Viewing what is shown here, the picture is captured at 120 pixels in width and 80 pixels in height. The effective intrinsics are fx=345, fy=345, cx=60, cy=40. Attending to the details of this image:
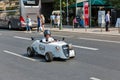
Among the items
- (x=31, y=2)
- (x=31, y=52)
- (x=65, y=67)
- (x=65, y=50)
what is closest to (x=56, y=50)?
(x=65, y=50)

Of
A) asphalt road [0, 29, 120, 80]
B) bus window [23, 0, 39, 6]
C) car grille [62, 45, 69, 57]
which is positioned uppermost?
bus window [23, 0, 39, 6]

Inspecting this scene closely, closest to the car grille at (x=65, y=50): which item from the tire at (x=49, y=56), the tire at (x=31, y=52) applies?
the tire at (x=49, y=56)

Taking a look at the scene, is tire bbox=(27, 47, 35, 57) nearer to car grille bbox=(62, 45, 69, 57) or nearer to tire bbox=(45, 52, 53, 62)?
tire bbox=(45, 52, 53, 62)

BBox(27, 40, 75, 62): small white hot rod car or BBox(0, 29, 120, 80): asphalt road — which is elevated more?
BBox(27, 40, 75, 62): small white hot rod car

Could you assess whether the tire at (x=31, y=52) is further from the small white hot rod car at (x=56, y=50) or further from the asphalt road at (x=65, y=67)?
the small white hot rod car at (x=56, y=50)

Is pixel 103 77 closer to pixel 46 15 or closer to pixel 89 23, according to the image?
pixel 89 23

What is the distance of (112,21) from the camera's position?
43.8 metres

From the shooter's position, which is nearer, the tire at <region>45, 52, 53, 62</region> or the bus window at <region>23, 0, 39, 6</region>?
the tire at <region>45, 52, 53, 62</region>

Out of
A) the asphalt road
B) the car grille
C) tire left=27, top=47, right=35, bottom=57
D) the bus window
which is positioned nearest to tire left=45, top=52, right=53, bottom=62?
the asphalt road

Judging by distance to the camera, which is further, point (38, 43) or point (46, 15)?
point (46, 15)

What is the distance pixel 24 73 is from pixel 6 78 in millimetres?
925

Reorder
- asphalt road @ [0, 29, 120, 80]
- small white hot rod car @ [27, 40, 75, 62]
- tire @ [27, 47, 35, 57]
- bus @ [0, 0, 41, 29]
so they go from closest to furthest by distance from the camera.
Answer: asphalt road @ [0, 29, 120, 80] < small white hot rod car @ [27, 40, 75, 62] < tire @ [27, 47, 35, 57] < bus @ [0, 0, 41, 29]

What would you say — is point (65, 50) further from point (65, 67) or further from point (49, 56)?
point (65, 67)

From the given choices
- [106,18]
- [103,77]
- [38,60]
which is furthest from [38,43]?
[106,18]
